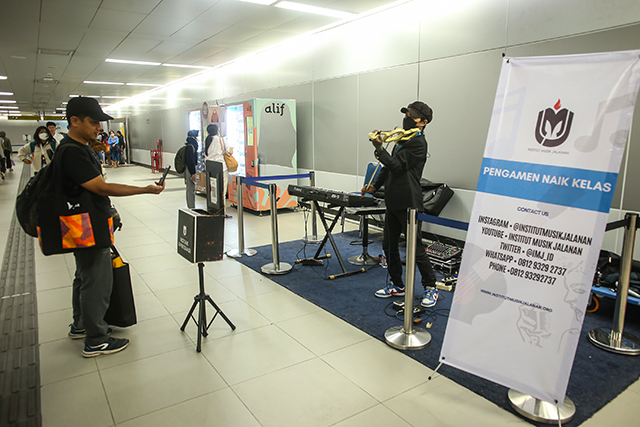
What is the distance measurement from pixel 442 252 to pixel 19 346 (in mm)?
3766

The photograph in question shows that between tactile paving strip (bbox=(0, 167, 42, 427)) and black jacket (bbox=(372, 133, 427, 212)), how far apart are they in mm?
2637

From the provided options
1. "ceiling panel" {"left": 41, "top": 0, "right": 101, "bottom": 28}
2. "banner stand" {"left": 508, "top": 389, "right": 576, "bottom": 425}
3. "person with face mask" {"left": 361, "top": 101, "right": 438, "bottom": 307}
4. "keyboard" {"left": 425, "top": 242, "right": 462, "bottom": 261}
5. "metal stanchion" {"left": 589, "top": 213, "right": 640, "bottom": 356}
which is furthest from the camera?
"ceiling panel" {"left": 41, "top": 0, "right": 101, "bottom": 28}

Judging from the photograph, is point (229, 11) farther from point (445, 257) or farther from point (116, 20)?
point (445, 257)

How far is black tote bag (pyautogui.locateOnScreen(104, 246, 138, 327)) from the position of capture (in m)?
2.94

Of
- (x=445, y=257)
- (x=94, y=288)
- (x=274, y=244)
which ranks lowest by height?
(x=445, y=257)

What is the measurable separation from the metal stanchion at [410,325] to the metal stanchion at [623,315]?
1.17 metres

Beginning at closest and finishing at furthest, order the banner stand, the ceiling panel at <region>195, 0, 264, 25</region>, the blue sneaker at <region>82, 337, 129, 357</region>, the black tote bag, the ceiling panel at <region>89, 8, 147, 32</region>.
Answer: the banner stand, the blue sneaker at <region>82, 337, 129, 357</region>, the black tote bag, the ceiling panel at <region>195, 0, 264, 25</region>, the ceiling panel at <region>89, 8, 147, 32</region>

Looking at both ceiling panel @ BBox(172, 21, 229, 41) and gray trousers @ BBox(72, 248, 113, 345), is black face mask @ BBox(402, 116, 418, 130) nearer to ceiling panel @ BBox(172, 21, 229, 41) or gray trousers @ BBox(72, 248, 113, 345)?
gray trousers @ BBox(72, 248, 113, 345)

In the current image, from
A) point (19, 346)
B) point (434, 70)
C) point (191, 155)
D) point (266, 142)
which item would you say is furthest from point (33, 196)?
point (266, 142)

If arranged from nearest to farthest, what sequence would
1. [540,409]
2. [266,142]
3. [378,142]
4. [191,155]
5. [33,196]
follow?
[540,409]
[33,196]
[378,142]
[191,155]
[266,142]

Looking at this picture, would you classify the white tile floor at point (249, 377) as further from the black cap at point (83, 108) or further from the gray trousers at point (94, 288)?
the black cap at point (83, 108)

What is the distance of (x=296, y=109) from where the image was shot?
299 inches

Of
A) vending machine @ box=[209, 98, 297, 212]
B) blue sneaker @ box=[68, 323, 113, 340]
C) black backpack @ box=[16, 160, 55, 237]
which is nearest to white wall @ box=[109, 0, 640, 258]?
vending machine @ box=[209, 98, 297, 212]

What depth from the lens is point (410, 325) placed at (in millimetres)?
2834
